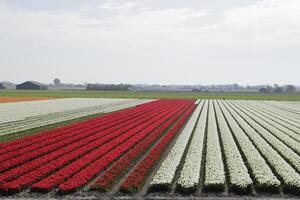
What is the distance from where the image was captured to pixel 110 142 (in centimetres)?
2300

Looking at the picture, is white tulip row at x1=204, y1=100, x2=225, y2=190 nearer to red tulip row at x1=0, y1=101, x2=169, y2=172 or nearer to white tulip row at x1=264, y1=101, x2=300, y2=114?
red tulip row at x1=0, y1=101, x2=169, y2=172

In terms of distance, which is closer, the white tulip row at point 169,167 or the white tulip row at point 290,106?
the white tulip row at point 169,167

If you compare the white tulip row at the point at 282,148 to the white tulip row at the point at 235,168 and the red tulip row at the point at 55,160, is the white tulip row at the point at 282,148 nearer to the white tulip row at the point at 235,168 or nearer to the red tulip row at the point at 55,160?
the white tulip row at the point at 235,168

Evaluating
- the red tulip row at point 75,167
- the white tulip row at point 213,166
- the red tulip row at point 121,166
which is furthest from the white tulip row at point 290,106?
the red tulip row at point 75,167

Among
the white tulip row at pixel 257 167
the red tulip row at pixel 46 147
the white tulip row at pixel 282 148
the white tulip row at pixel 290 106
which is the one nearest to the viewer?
the white tulip row at pixel 257 167

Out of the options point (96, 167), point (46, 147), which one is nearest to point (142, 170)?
point (96, 167)

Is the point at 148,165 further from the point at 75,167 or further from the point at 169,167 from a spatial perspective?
the point at 75,167

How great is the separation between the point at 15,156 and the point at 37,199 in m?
6.39

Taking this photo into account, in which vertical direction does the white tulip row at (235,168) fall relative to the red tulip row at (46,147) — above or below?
below

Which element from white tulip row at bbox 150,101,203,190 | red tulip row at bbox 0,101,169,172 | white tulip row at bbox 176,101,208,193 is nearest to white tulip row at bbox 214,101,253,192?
white tulip row at bbox 176,101,208,193

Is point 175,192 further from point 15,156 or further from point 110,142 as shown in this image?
point 110,142

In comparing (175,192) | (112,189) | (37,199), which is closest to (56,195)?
(37,199)

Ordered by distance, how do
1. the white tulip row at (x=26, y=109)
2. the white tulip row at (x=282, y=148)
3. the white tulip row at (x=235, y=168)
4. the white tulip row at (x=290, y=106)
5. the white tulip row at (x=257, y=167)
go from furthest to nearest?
the white tulip row at (x=290, y=106)
the white tulip row at (x=26, y=109)
the white tulip row at (x=282, y=148)
the white tulip row at (x=257, y=167)
the white tulip row at (x=235, y=168)

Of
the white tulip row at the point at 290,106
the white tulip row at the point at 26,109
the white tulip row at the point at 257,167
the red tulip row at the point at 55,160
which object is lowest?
the white tulip row at the point at 290,106
